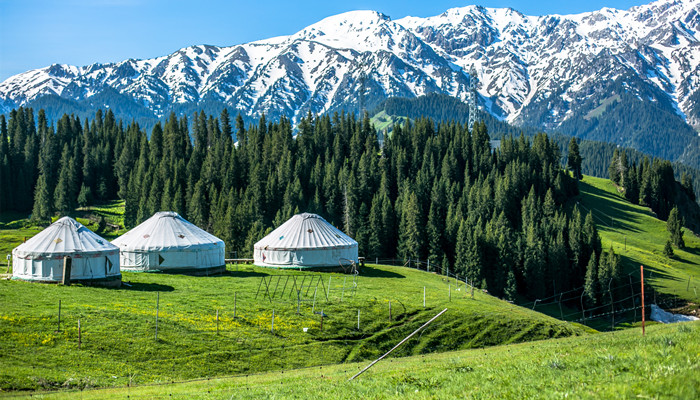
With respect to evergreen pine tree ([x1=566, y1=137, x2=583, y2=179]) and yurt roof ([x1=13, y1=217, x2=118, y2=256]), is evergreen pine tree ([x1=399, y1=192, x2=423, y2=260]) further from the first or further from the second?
evergreen pine tree ([x1=566, y1=137, x2=583, y2=179])

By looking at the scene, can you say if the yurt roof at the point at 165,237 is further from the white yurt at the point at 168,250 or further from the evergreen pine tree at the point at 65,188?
the evergreen pine tree at the point at 65,188

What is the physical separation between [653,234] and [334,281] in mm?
100280

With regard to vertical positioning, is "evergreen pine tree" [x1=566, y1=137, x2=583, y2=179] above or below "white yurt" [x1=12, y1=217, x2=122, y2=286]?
above

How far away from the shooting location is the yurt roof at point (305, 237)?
59750 millimetres

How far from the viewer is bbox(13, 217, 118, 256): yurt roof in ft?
138

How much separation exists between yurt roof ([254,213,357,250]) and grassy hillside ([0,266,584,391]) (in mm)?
8660

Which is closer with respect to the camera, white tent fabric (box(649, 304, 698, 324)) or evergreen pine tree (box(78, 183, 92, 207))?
white tent fabric (box(649, 304, 698, 324))

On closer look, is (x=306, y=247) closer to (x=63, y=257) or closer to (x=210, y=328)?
(x=63, y=257)

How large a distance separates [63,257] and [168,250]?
11.6 meters

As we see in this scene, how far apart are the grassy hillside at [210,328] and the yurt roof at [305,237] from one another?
8.66 m

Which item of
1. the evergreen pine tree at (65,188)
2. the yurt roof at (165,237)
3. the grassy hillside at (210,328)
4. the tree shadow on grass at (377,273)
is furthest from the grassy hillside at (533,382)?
the evergreen pine tree at (65,188)

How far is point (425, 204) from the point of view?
115m

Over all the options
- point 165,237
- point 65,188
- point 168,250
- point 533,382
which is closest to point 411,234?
point 165,237

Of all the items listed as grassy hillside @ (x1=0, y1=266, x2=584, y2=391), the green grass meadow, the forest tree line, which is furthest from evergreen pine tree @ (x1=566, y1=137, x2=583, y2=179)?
grassy hillside @ (x1=0, y1=266, x2=584, y2=391)
